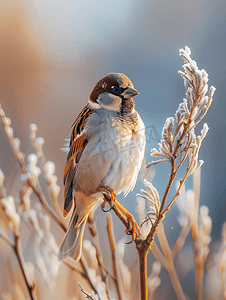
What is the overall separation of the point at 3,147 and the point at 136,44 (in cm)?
53

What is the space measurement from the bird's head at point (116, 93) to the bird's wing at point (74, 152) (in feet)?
0.17

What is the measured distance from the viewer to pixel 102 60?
2.60 ft

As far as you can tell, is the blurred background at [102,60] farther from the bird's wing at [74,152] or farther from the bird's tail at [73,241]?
the bird's tail at [73,241]

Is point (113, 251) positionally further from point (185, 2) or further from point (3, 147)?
point (185, 2)

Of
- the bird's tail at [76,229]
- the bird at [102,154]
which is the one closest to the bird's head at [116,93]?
the bird at [102,154]

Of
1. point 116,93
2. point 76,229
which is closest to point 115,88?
point 116,93

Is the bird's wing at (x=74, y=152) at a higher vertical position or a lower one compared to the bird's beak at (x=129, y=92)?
lower

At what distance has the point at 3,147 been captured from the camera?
2.56 feet

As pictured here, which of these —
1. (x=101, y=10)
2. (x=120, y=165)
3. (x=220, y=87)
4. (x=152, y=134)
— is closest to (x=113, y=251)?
(x=120, y=165)

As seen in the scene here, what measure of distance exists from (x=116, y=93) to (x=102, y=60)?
0.63 feet

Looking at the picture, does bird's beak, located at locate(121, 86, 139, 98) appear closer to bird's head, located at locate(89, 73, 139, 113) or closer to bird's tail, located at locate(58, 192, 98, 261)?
bird's head, located at locate(89, 73, 139, 113)

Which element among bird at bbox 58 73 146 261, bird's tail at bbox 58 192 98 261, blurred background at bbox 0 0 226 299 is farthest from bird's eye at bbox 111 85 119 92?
bird's tail at bbox 58 192 98 261

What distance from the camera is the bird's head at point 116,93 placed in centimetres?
65

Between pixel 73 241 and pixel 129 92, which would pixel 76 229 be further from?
pixel 129 92
